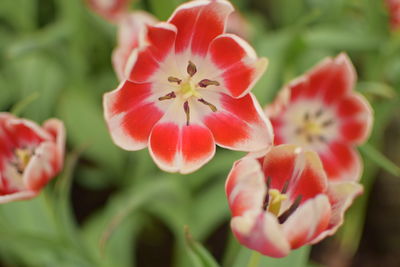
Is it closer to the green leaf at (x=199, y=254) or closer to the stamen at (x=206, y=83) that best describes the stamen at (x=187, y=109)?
the stamen at (x=206, y=83)

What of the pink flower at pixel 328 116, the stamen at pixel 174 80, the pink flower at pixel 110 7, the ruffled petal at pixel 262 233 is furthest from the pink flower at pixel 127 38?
the pink flower at pixel 110 7

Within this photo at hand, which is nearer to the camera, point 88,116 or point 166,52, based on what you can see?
point 166,52

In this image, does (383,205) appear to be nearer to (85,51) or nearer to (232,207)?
(85,51)

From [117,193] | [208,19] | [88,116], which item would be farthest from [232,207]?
[117,193]

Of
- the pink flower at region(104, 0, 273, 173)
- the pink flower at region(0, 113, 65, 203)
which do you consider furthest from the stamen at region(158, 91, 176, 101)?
the pink flower at region(0, 113, 65, 203)

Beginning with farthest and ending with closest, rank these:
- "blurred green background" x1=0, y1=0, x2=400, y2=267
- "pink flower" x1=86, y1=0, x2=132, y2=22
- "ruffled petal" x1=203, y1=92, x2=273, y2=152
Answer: "pink flower" x1=86, y1=0, x2=132, y2=22
"blurred green background" x1=0, y1=0, x2=400, y2=267
"ruffled petal" x1=203, y1=92, x2=273, y2=152

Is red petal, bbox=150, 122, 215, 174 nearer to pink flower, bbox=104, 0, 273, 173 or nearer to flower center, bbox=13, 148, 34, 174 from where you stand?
pink flower, bbox=104, 0, 273, 173

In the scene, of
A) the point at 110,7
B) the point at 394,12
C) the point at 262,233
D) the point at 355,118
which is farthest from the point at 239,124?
the point at 110,7
